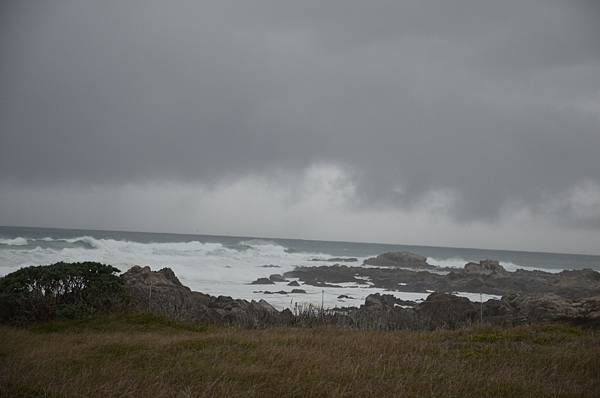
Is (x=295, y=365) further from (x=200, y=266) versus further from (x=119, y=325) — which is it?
(x=200, y=266)

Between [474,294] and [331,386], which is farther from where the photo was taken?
[474,294]

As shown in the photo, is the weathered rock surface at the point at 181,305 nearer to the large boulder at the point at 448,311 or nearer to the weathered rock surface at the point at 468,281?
the large boulder at the point at 448,311

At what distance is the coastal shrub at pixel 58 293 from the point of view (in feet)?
34.1

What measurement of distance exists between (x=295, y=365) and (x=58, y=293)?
747 cm

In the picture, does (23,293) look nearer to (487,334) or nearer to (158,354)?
(158,354)

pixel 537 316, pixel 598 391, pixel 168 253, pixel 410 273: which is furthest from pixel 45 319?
pixel 168 253

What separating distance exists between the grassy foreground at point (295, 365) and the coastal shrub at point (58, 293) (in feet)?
3.81

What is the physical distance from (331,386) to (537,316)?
1174 cm

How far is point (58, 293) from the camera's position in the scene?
11031 mm

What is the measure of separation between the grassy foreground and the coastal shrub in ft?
3.81

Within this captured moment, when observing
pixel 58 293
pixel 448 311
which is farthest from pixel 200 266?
pixel 58 293

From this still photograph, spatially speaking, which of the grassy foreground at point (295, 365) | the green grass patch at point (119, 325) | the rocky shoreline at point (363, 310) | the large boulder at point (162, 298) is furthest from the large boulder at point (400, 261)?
the grassy foreground at point (295, 365)

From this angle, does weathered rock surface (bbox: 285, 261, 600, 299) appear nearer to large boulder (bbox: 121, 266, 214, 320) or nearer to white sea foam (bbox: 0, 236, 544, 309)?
white sea foam (bbox: 0, 236, 544, 309)

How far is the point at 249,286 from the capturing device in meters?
36.1
